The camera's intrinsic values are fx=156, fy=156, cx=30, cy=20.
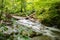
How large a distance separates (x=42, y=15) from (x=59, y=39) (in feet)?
10.9

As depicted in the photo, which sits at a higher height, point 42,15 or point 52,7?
point 52,7

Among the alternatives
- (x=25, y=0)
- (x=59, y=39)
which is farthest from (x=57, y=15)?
(x=25, y=0)

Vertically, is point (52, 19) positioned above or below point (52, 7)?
below

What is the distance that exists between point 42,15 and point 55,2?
5.07 ft

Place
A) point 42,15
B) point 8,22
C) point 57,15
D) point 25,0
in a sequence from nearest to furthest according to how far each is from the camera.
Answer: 1. point 8,22
2. point 57,15
3. point 42,15
4. point 25,0

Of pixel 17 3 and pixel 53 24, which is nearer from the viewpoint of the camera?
pixel 53 24

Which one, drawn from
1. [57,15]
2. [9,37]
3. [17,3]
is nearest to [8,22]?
[9,37]

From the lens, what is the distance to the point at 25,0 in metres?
15.0

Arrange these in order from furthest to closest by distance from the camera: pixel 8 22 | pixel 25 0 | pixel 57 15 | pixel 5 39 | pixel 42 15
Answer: pixel 25 0, pixel 42 15, pixel 57 15, pixel 8 22, pixel 5 39

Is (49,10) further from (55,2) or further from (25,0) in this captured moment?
(25,0)

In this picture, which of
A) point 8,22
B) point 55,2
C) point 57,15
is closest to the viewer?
point 8,22

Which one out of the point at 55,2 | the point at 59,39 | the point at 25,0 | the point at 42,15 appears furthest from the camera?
the point at 25,0

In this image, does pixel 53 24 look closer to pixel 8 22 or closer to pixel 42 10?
pixel 42 10

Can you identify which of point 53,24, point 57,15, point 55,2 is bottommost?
point 53,24
